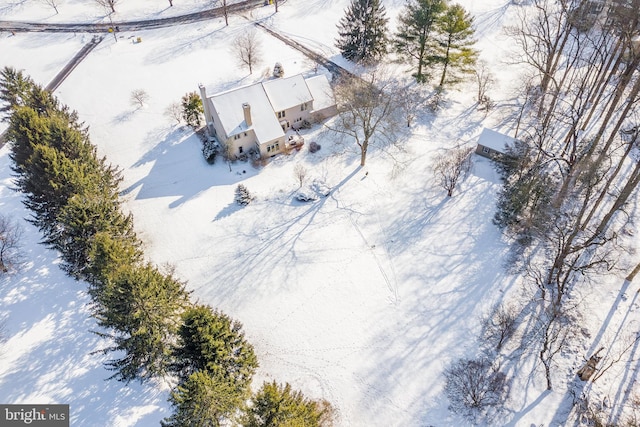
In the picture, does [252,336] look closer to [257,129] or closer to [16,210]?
[257,129]

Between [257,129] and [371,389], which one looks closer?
[371,389]

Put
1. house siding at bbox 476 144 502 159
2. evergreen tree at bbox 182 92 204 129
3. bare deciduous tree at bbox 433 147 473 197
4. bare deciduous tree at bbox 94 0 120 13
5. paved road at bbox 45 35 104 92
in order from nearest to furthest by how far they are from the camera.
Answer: bare deciduous tree at bbox 433 147 473 197
house siding at bbox 476 144 502 159
evergreen tree at bbox 182 92 204 129
paved road at bbox 45 35 104 92
bare deciduous tree at bbox 94 0 120 13

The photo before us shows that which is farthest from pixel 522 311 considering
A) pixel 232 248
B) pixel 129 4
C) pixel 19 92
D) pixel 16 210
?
pixel 129 4

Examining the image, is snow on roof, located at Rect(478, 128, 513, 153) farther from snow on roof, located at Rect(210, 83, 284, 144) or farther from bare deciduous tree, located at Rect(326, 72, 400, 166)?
Answer: snow on roof, located at Rect(210, 83, 284, 144)

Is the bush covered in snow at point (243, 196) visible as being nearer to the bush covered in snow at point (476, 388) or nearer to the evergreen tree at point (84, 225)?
the evergreen tree at point (84, 225)

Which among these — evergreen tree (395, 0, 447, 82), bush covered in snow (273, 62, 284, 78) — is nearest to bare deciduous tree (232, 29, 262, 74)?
bush covered in snow (273, 62, 284, 78)

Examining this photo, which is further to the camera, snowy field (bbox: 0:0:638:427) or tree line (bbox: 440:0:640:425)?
tree line (bbox: 440:0:640:425)

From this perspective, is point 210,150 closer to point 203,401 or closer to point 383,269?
point 383,269
